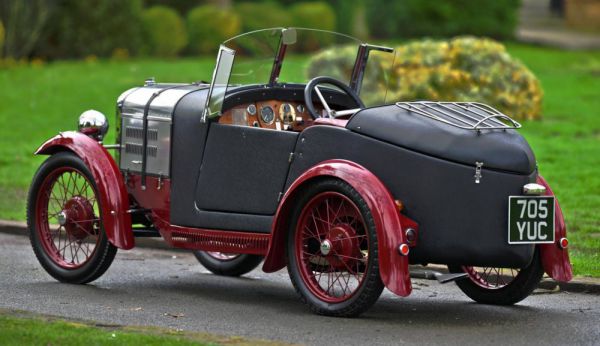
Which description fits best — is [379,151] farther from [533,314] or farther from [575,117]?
[575,117]

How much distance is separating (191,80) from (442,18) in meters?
14.2

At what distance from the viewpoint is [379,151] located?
713 centimetres

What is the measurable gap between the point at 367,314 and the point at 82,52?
2069 cm

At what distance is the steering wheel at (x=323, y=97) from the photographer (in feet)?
25.2

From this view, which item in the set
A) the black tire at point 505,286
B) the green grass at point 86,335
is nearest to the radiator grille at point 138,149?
the green grass at point 86,335

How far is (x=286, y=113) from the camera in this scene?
27.1ft

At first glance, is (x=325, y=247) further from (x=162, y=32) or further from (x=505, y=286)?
(x=162, y=32)

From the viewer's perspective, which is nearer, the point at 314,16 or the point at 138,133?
the point at 138,133

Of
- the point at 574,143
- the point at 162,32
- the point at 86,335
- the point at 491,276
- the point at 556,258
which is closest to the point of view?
the point at 86,335

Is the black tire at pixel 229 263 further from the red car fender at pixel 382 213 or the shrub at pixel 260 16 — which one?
the shrub at pixel 260 16

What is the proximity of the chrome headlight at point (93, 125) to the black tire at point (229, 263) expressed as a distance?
45.1 inches

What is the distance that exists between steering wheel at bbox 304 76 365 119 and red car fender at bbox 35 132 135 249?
1.34 meters

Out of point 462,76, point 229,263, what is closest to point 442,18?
point 462,76

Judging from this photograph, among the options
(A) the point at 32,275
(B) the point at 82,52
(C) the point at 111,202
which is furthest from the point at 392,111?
(B) the point at 82,52
